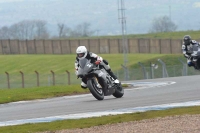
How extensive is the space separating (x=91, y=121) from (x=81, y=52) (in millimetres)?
5401

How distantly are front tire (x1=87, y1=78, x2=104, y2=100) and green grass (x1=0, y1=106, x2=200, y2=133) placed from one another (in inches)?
177

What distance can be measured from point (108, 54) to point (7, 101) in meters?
61.3

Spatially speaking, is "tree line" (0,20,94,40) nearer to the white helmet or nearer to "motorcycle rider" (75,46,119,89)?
"motorcycle rider" (75,46,119,89)

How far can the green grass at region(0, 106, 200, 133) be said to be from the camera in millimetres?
12922

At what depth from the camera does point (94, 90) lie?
19078 millimetres

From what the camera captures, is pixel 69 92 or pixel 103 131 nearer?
pixel 103 131

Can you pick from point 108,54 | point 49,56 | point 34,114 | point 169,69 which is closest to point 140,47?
point 108,54

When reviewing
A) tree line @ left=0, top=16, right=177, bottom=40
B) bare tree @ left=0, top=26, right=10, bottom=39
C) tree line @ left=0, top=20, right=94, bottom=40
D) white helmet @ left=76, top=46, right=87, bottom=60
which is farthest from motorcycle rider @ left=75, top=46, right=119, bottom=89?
bare tree @ left=0, top=26, right=10, bottom=39

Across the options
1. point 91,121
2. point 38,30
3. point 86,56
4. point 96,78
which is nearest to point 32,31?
point 38,30

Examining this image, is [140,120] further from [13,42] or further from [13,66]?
[13,42]

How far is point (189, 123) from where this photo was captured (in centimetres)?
1191

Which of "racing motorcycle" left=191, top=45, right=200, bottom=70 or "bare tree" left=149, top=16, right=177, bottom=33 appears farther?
"bare tree" left=149, top=16, right=177, bottom=33

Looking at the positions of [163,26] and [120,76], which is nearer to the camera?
[120,76]

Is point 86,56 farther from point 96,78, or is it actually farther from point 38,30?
point 38,30
